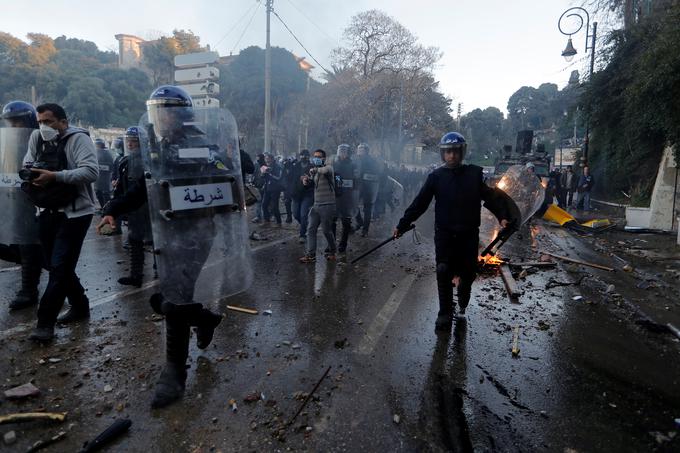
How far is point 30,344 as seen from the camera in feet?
12.0

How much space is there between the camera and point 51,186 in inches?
141

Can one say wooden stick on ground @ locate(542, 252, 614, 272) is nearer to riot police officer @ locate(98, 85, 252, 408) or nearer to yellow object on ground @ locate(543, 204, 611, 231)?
yellow object on ground @ locate(543, 204, 611, 231)

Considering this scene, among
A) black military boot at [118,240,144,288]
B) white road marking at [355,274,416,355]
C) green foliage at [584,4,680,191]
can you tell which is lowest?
white road marking at [355,274,416,355]

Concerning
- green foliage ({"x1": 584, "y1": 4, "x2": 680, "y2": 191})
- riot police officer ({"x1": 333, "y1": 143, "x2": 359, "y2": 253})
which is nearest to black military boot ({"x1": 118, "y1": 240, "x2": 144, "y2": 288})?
riot police officer ({"x1": 333, "y1": 143, "x2": 359, "y2": 253})

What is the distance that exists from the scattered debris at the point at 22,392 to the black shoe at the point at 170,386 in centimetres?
80

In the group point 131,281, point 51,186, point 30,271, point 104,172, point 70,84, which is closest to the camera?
point 51,186

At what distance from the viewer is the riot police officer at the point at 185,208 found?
2783 millimetres

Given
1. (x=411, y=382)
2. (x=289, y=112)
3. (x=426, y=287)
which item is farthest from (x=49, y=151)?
(x=289, y=112)

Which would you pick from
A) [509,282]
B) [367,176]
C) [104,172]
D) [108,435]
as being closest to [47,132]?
[108,435]

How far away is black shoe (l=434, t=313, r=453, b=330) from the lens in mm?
4340

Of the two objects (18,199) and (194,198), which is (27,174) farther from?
(194,198)

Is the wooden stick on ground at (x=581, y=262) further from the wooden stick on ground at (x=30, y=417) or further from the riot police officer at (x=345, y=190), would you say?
the wooden stick on ground at (x=30, y=417)

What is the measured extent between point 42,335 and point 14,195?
1.60 meters

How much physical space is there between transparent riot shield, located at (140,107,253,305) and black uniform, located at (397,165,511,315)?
85.3 inches
